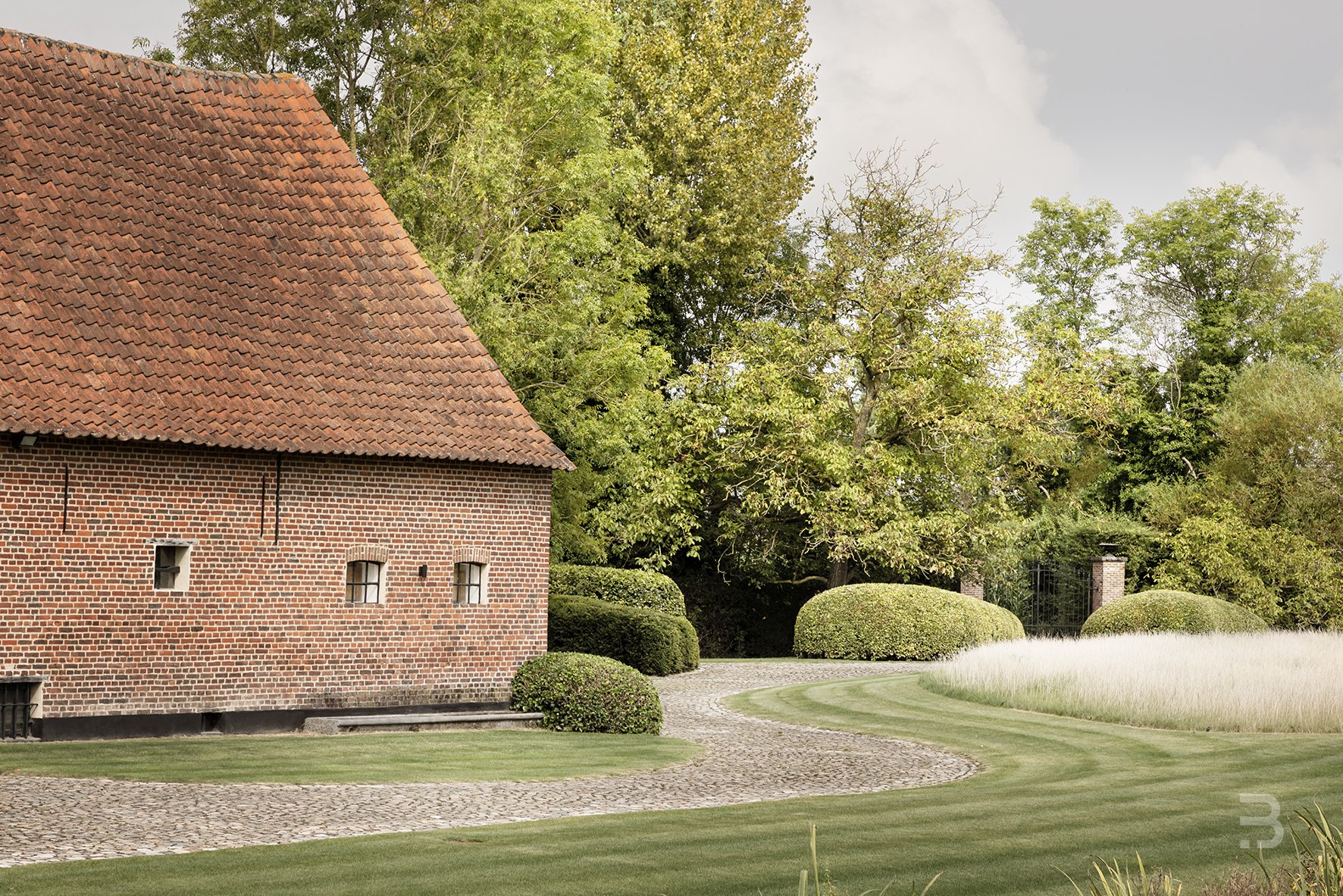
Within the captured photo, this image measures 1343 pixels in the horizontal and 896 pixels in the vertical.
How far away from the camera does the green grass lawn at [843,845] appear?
7.96 meters

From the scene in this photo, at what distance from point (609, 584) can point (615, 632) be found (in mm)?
2135

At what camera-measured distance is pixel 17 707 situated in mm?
14234

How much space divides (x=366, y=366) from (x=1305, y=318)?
34.3 meters

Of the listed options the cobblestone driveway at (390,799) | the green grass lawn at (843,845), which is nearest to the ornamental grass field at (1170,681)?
the green grass lawn at (843,845)

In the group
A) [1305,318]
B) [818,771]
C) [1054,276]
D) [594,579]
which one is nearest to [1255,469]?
[1305,318]

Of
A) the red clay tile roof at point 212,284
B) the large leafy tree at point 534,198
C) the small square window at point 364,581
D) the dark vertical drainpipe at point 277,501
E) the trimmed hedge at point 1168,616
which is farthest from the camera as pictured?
the trimmed hedge at point 1168,616

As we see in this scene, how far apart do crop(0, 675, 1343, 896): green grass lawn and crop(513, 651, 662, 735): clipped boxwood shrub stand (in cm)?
429

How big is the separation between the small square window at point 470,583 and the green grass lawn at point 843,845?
6.71m

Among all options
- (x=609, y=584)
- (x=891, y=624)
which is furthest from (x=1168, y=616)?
(x=609, y=584)

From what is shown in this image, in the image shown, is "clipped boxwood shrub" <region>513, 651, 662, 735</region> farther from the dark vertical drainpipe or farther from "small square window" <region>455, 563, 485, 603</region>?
the dark vertical drainpipe

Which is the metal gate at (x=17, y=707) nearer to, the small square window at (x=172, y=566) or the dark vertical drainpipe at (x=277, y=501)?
the small square window at (x=172, y=566)

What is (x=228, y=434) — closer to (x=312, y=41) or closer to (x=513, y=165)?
(x=513, y=165)

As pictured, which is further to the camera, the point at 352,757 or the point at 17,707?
the point at 17,707

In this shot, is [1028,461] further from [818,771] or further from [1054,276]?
[818,771]
